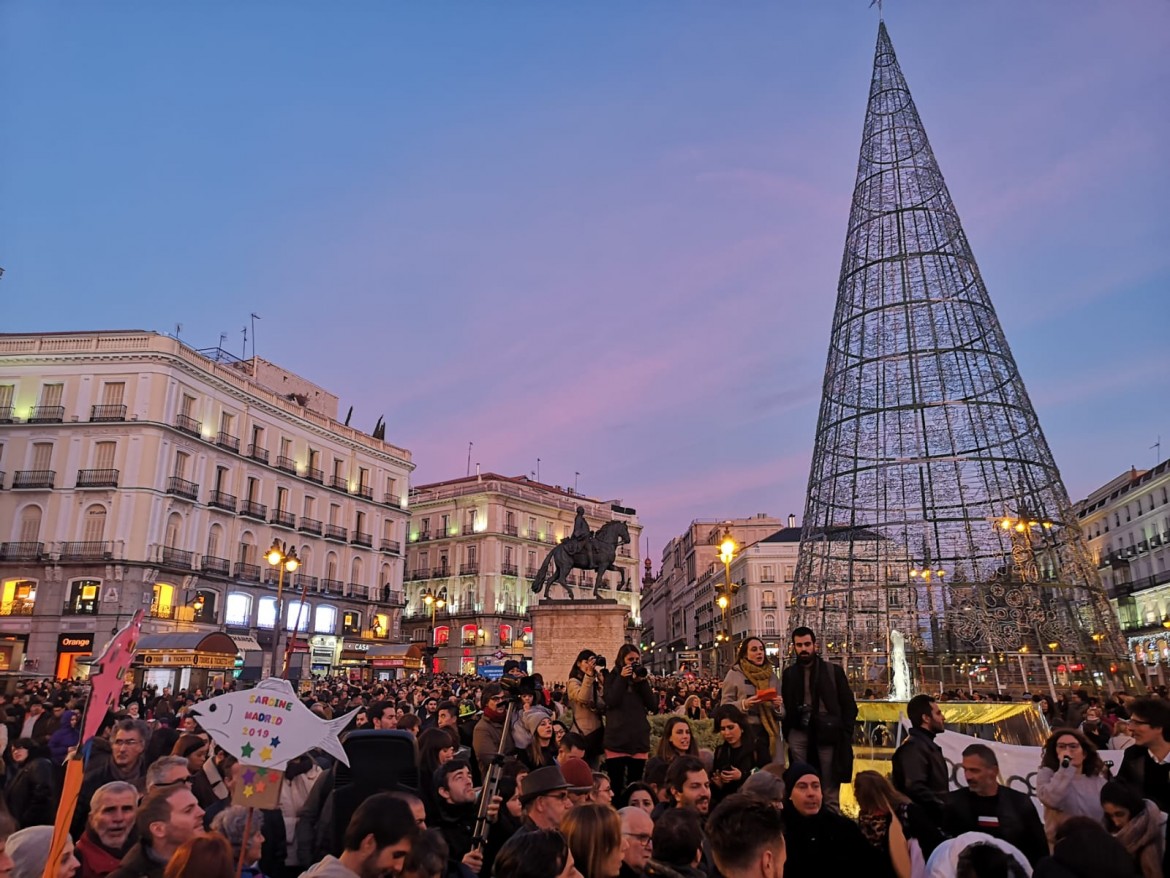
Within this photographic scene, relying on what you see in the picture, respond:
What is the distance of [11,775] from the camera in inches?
308

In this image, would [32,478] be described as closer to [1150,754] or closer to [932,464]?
[932,464]

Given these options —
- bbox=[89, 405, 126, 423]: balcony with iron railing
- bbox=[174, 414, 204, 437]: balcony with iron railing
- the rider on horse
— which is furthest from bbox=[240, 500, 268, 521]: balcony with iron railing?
the rider on horse

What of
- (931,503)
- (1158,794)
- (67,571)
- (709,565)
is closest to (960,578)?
(931,503)

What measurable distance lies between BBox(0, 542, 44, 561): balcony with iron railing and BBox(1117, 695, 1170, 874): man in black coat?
43009 mm

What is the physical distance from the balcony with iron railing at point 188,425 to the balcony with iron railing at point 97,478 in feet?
11.7

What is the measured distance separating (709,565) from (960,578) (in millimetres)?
76796

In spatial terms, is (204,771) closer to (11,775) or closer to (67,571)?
(11,775)

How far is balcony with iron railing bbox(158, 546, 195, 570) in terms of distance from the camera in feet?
127

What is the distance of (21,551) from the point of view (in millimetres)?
37688

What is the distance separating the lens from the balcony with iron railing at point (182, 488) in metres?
39.7

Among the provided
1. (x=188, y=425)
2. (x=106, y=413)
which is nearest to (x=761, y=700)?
(x=188, y=425)

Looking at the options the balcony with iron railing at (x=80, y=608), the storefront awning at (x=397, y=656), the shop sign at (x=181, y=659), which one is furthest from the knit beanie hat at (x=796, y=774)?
the balcony with iron railing at (x=80, y=608)

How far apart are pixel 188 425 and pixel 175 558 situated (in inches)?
264

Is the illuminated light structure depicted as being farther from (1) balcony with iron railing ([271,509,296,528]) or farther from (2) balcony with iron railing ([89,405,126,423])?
(1) balcony with iron railing ([271,509,296,528])
